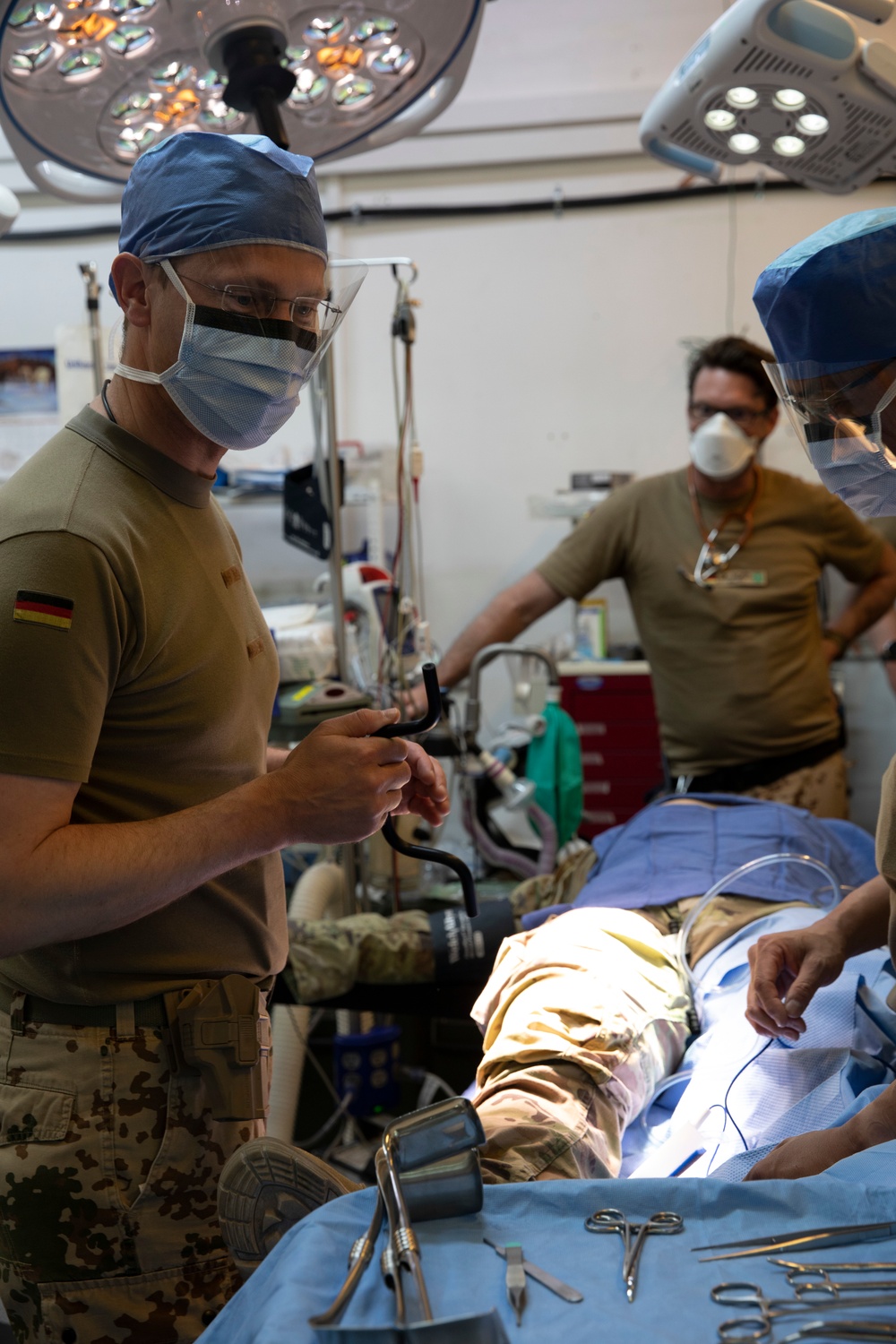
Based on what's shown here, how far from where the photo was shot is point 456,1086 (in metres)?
2.75

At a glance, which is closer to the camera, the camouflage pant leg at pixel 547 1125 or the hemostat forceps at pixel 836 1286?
the hemostat forceps at pixel 836 1286

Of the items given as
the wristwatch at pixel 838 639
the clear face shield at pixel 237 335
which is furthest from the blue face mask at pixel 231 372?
the wristwatch at pixel 838 639

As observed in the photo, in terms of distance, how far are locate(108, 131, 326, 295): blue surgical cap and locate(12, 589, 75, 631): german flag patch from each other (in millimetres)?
416

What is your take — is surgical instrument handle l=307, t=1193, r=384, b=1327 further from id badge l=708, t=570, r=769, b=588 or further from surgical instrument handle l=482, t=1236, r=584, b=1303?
id badge l=708, t=570, r=769, b=588

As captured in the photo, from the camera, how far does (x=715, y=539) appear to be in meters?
2.91

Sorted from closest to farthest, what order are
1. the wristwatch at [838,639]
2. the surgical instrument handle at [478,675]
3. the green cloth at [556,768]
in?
the surgical instrument handle at [478,675] → the green cloth at [556,768] → the wristwatch at [838,639]

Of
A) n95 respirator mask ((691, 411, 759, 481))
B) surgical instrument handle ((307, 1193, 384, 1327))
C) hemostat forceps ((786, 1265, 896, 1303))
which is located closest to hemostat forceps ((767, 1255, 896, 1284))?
hemostat forceps ((786, 1265, 896, 1303))

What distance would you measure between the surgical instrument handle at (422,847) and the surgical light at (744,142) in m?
1.13

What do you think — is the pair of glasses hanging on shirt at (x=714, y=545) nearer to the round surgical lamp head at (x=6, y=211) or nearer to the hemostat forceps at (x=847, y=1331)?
the round surgical lamp head at (x=6, y=211)

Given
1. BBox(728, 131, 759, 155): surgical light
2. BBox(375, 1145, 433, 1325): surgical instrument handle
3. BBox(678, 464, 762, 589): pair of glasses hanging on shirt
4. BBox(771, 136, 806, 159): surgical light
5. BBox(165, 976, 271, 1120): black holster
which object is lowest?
BBox(375, 1145, 433, 1325): surgical instrument handle

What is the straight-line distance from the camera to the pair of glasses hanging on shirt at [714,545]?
9.40 ft

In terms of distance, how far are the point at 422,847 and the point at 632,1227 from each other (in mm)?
524

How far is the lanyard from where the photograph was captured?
2865mm

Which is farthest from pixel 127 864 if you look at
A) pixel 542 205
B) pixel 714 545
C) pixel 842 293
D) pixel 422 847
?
pixel 542 205
